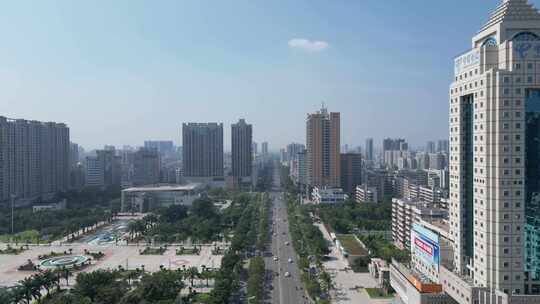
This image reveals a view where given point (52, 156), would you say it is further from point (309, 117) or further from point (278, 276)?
point (278, 276)

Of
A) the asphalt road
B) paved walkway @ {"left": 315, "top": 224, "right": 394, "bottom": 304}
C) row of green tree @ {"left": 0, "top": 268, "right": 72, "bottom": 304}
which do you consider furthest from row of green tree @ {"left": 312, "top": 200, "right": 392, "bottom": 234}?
row of green tree @ {"left": 0, "top": 268, "right": 72, "bottom": 304}

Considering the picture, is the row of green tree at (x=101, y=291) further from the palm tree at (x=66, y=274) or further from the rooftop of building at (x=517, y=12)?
the rooftop of building at (x=517, y=12)

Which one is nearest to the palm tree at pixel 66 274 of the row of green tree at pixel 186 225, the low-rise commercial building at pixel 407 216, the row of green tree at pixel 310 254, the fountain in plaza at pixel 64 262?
the fountain in plaza at pixel 64 262

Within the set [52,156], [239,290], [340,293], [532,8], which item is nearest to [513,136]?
[532,8]

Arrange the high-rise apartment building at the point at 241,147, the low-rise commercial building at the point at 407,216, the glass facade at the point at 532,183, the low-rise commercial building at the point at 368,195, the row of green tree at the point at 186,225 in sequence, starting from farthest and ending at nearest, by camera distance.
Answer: the high-rise apartment building at the point at 241,147 < the low-rise commercial building at the point at 368,195 < the row of green tree at the point at 186,225 < the low-rise commercial building at the point at 407,216 < the glass facade at the point at 532,183

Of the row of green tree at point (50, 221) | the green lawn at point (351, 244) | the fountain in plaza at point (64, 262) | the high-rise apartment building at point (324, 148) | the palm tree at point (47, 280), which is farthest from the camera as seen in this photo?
the high-rise apartment building at point (324, 148)

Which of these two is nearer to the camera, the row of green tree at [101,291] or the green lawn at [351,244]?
the row of green tree at [101,291]

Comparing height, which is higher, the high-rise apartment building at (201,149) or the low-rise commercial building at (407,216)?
the high-rise apartment building at (201,149)
